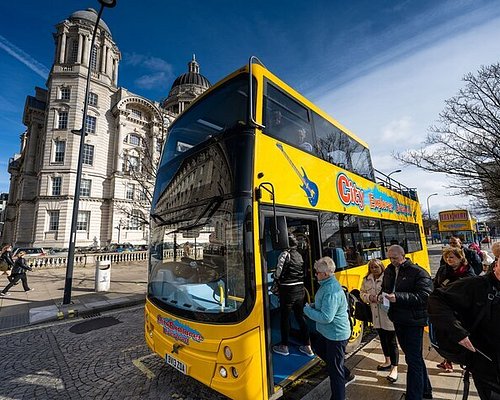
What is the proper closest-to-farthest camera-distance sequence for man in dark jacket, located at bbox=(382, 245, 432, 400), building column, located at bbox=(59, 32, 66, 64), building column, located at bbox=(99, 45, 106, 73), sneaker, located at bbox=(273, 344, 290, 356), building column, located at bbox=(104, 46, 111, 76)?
man in dark jacket, located at bbox=(382, 245, 432, 400) → sneaker, located at bbox=(273, 344, 290, 356) → building column, located at bbox=(59, 32, 66, 64) → building column, located at bbox=(99, 45, 106, 73) → building column, located at bbox=(104, 46, 111, 76)

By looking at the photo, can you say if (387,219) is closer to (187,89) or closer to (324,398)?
(324,398)

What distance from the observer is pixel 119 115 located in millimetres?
37000

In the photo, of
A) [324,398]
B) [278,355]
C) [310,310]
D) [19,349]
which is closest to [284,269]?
[310,310]

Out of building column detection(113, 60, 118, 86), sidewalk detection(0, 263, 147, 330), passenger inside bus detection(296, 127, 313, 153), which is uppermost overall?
building column detection(113, 60, 118, 86)

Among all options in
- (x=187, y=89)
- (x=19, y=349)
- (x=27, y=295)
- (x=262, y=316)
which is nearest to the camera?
(x=262, y=316)

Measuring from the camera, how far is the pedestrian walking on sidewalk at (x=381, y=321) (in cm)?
371

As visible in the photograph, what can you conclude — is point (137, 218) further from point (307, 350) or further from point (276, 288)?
point (307, 350)

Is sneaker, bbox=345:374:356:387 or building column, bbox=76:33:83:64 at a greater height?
building column, bbox=76:33:83:64

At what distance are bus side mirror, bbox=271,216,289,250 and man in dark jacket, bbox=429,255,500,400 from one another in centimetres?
150

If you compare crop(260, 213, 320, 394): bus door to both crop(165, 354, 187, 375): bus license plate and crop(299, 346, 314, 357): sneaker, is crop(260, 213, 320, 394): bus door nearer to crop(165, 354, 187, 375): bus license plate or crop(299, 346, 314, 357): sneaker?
crop(299, 346, 314, 357): sneaker

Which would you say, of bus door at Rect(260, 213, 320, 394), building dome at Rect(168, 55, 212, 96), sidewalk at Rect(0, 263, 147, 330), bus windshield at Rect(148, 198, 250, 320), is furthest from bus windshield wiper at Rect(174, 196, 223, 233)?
building dome at Rect(168, 55, 212, 96)

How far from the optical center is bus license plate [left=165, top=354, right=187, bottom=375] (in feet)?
10.0

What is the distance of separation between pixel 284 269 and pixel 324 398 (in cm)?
173

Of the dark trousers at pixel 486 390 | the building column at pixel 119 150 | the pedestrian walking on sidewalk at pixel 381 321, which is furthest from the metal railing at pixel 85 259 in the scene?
the building column at pixel 119 150
